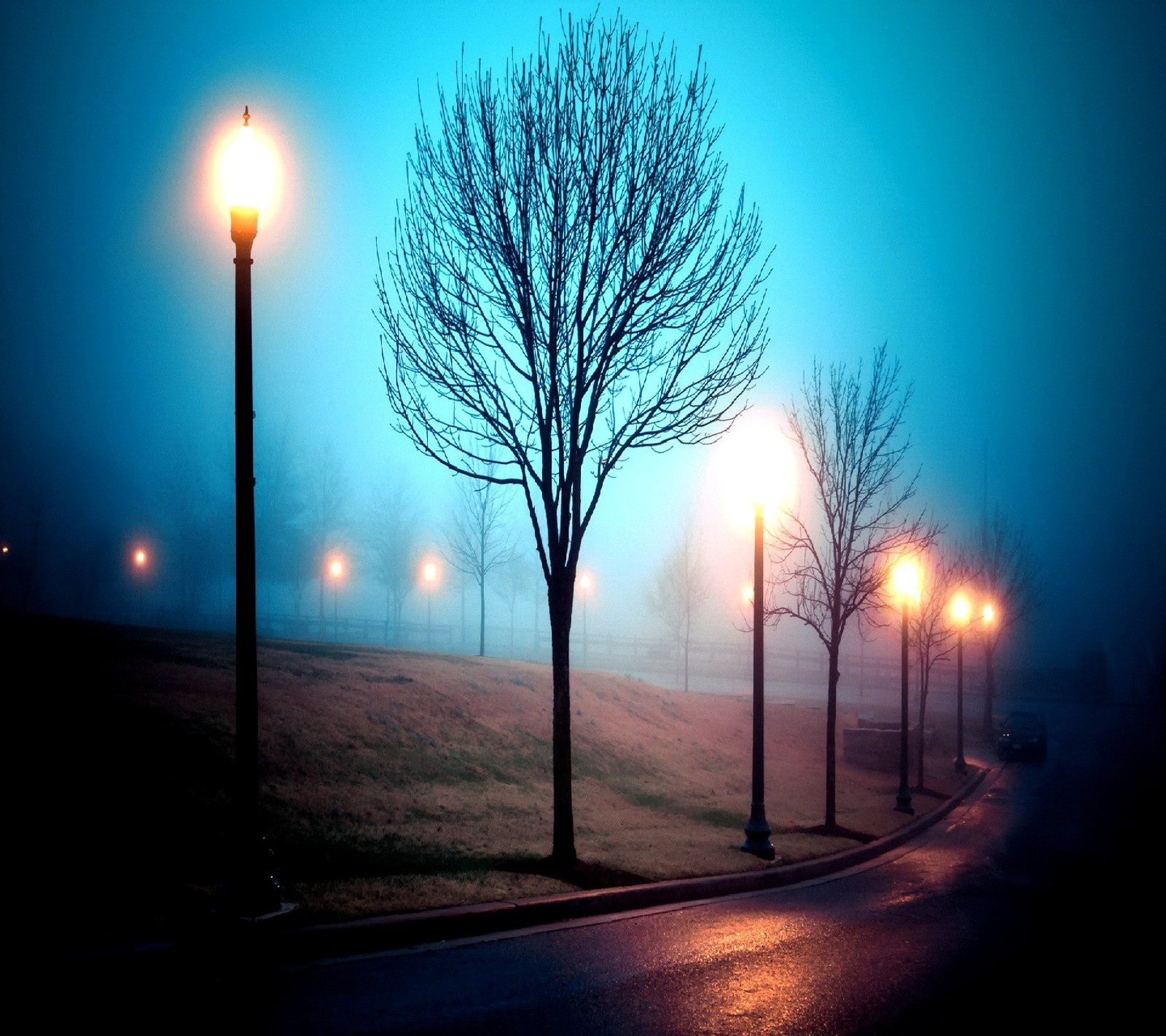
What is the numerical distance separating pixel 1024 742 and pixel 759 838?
25.4m

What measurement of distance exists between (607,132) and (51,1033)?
998 cm

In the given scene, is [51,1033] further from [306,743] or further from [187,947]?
[306,743]

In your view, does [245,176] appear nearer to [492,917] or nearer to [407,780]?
[492,917]

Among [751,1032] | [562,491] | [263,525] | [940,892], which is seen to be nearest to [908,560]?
[940,892]

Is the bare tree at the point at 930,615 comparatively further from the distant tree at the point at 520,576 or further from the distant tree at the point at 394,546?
the distant tree at the point at 520,576

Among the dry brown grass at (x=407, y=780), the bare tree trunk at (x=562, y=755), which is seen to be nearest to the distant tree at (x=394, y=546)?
the dry brown grass at (x=407, y=780)

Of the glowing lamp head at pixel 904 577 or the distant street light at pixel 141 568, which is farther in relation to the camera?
the distant street light at pixel 141 568

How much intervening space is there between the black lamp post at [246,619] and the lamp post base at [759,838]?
795cm

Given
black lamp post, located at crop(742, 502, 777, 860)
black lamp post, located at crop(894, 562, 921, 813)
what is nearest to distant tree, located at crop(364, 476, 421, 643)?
black lamp post, located at crop(894, 562, 921, 813)

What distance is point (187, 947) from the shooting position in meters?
6.03

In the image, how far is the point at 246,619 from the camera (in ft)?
22.8

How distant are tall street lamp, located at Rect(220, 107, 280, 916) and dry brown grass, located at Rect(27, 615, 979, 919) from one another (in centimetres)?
72

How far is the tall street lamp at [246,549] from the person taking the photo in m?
6.80

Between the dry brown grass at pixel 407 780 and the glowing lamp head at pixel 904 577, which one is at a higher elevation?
the glowing lamp head at pixel 904 577
